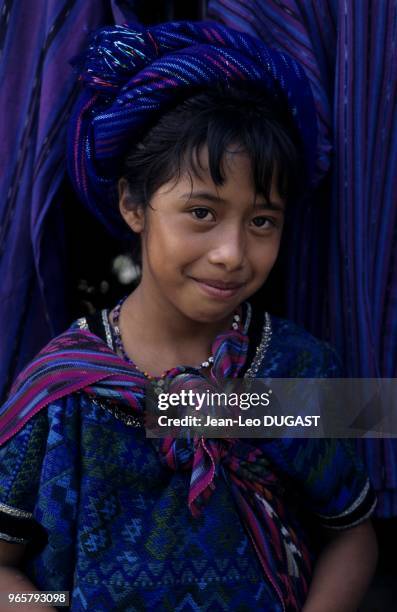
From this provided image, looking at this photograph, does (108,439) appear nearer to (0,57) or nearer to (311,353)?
(311,353)

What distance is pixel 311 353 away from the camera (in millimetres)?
1437

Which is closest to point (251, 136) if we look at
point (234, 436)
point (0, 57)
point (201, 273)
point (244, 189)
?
point (244, 189)

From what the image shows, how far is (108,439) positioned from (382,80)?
913 millimetres

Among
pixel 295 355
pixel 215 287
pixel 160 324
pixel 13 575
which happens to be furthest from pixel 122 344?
pixel 13 575

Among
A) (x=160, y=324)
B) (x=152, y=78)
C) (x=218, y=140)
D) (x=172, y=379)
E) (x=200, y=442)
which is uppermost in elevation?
(x=152, y=78)

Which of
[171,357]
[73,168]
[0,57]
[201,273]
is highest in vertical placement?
[0,57]

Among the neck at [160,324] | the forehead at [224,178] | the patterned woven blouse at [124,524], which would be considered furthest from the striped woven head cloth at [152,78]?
the patterned woven blouse at [124,524]

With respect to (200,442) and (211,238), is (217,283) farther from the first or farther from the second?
(200,442)

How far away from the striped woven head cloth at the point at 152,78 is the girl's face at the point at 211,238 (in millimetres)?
141

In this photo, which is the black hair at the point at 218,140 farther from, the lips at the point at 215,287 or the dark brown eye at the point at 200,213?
the lips at the point at 215,287

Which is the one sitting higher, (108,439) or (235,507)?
(108,439)

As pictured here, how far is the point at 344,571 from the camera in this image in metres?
1.37

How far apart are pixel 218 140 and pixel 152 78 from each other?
6.8 inches

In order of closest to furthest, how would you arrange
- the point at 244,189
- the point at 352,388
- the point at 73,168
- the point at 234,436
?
the point at 244,189
the point at 234,436
the point at 73,168
the point at 352,388
